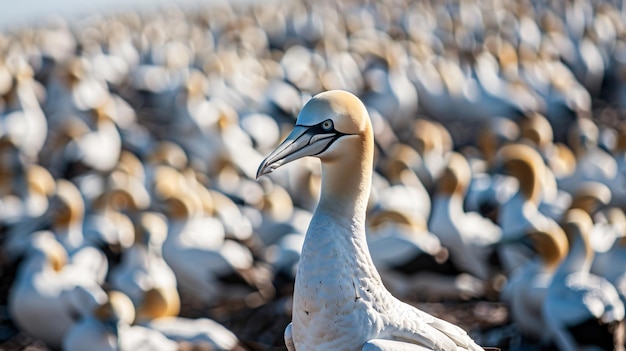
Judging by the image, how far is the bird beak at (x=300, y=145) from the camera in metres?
3.30

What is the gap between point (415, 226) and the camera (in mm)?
8023

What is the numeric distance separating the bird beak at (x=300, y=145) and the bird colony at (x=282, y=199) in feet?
0.11

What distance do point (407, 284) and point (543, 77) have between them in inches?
354

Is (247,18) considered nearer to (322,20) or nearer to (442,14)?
(322,20)

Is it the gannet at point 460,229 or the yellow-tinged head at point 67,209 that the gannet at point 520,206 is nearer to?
the gannet at point 460,229

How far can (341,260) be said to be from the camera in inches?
136

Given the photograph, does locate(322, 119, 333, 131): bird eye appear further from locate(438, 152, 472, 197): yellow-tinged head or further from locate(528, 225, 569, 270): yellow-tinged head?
locate(438, 152, 472, 197): yellow-tinged head

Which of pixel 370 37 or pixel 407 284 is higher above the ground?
pixel 407 284

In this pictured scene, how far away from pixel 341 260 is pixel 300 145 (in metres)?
0.41

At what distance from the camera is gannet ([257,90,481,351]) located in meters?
3.38

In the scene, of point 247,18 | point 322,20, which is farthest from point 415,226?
point 247,18

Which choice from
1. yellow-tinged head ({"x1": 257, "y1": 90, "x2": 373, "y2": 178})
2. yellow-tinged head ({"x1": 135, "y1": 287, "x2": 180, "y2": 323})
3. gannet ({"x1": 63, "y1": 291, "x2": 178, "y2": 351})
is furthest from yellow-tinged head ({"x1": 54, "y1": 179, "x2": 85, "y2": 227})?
yellow-tinged head ({"x1": 257, "y1": 90, "x2": 373, "y2": 178})

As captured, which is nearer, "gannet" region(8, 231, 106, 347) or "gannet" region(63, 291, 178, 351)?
"gannet" region(63, 291, 178, 351)

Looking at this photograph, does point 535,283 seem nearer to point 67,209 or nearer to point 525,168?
point 525,168
